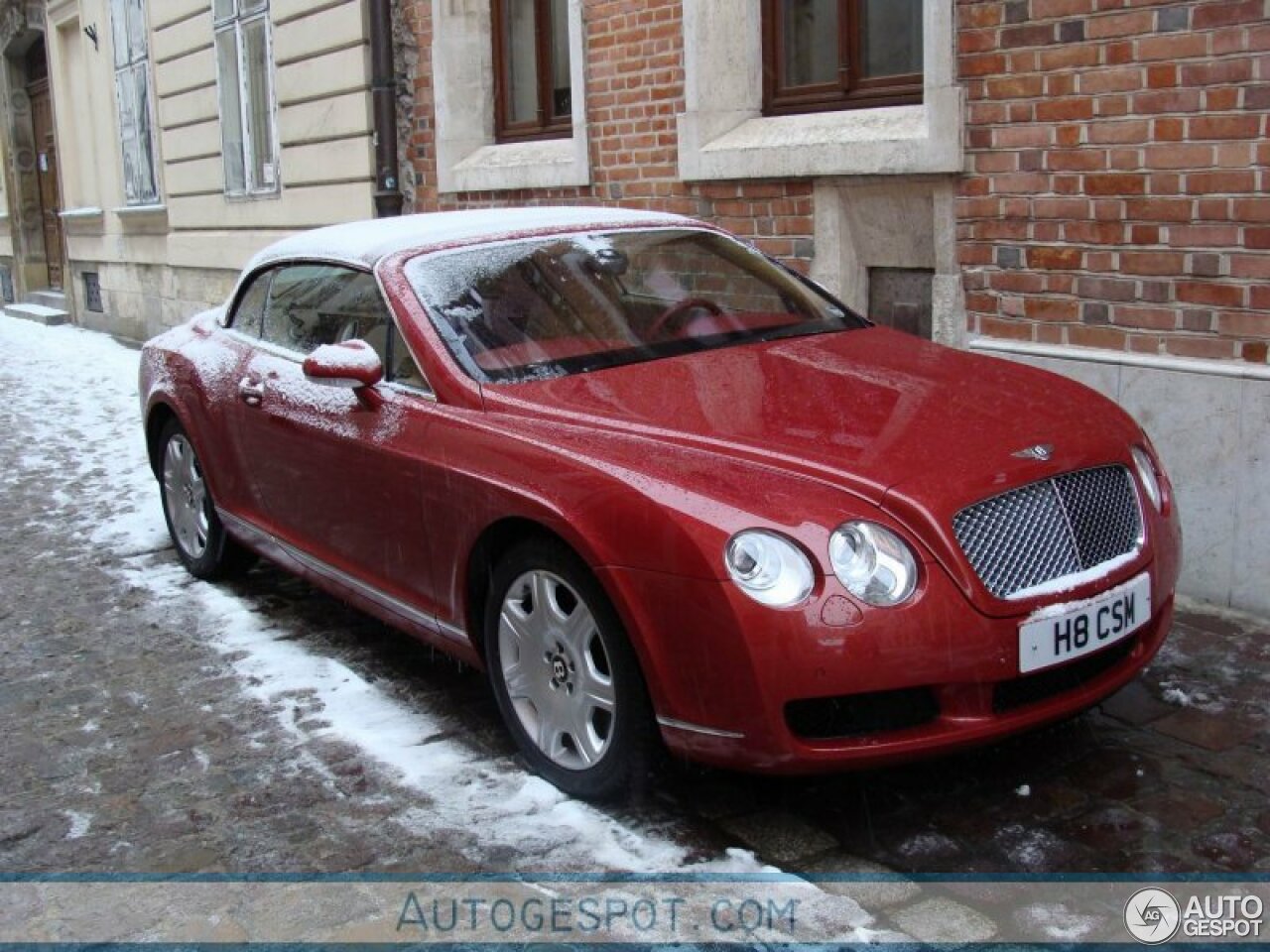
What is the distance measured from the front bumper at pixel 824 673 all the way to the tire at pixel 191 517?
3093mm

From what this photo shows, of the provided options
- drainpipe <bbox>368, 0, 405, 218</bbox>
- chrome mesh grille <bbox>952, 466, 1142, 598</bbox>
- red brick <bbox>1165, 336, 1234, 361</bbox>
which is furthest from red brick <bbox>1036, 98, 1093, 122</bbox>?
drainpipe <bbox>368, 0, 405, 218</bbox>

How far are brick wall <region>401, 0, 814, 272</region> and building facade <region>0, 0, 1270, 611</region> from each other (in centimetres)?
2

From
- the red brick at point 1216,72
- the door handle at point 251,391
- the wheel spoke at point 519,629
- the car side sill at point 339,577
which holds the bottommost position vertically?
the car side sill at point 339,577

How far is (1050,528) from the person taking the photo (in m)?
3.50

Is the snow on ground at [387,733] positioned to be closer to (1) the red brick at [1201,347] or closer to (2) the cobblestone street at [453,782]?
(2) the cobblestone street at [453,782]

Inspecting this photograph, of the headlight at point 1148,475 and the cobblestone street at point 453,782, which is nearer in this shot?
the cobblestone street at point 453,782

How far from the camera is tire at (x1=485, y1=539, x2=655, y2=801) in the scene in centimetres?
351

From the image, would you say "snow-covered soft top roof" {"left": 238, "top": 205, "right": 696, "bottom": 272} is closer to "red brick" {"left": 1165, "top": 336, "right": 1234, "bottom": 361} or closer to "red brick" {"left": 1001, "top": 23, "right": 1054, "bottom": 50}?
"red brick" {"left": 1001, "top": 23, "right": 1054, "bottom": 50}

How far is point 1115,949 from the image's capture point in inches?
117

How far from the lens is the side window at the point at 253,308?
565 cm

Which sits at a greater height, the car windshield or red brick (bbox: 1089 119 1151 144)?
red brick (bbox: 1089 119 1151 144)

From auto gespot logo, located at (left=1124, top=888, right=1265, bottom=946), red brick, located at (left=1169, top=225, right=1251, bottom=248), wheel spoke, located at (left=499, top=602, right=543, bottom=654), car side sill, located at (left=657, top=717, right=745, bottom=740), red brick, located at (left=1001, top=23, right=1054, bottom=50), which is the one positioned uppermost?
red brick, located at (left=1001, top=23, right=1054, bottom=50)

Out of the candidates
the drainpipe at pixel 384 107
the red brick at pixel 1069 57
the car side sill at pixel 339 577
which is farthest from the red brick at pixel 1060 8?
the drainpipe at pixel 384 107

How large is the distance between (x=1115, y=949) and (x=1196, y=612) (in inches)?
102
